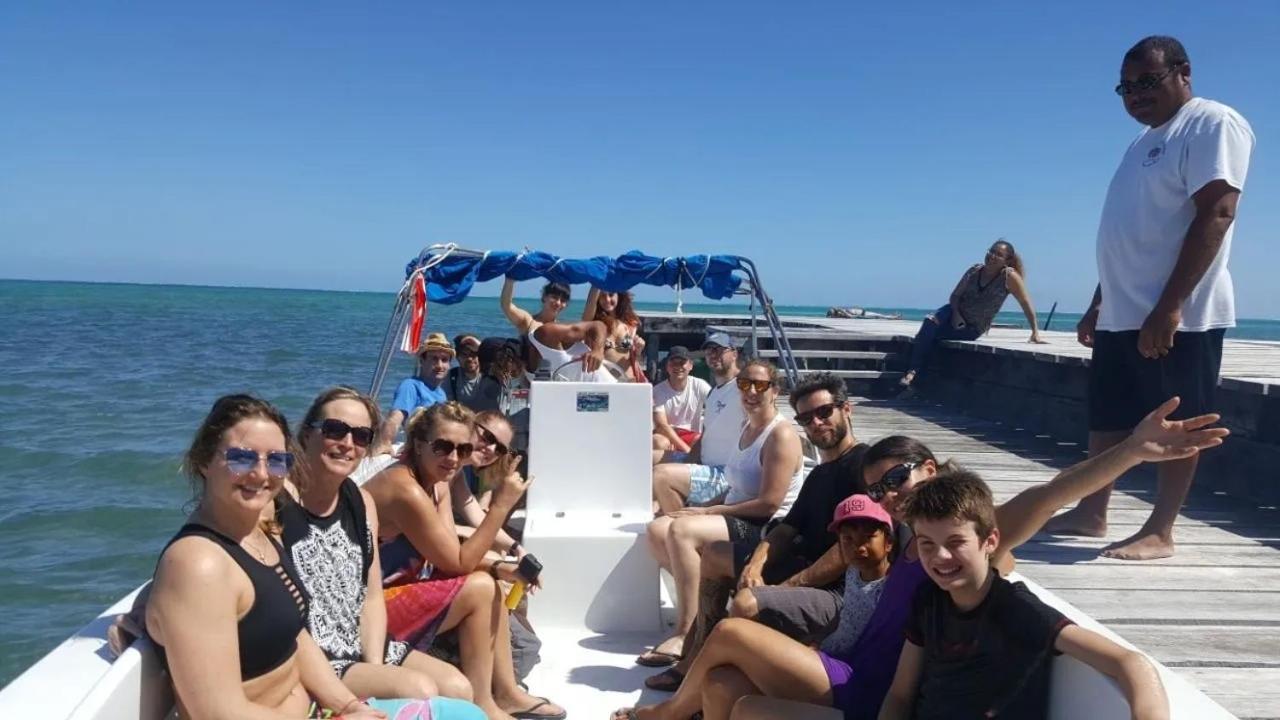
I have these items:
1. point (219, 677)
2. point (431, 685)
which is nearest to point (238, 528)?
point (219, 677)

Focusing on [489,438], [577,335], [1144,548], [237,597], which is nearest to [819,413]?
[489,438]

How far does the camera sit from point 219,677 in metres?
1.72

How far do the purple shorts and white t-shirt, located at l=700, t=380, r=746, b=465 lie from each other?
6.93 ft

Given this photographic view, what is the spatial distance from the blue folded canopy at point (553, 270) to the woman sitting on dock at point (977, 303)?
3.54 metres

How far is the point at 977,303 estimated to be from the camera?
8.48 metres

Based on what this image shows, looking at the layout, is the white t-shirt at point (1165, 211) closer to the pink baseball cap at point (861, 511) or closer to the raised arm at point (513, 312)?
the pink baseball cap at point (861, 511)

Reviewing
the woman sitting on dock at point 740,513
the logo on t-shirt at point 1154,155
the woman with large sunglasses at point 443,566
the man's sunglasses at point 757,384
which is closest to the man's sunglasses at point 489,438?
the woman with large sunglasses at point 443,566

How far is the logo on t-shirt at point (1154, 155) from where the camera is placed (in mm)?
3250

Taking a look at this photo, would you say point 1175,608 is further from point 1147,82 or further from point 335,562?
point 335,562

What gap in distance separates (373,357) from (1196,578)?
23003 millimetres

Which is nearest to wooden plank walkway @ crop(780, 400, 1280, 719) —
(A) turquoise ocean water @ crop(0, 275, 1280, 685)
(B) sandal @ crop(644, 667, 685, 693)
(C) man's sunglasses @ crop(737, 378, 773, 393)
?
(C) man's sunglasses @ crop(737, 378, 773, 393)

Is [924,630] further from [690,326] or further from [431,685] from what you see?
[690,326]

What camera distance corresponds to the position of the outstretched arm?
1957mm

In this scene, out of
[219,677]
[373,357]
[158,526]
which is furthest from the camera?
[373,357]
